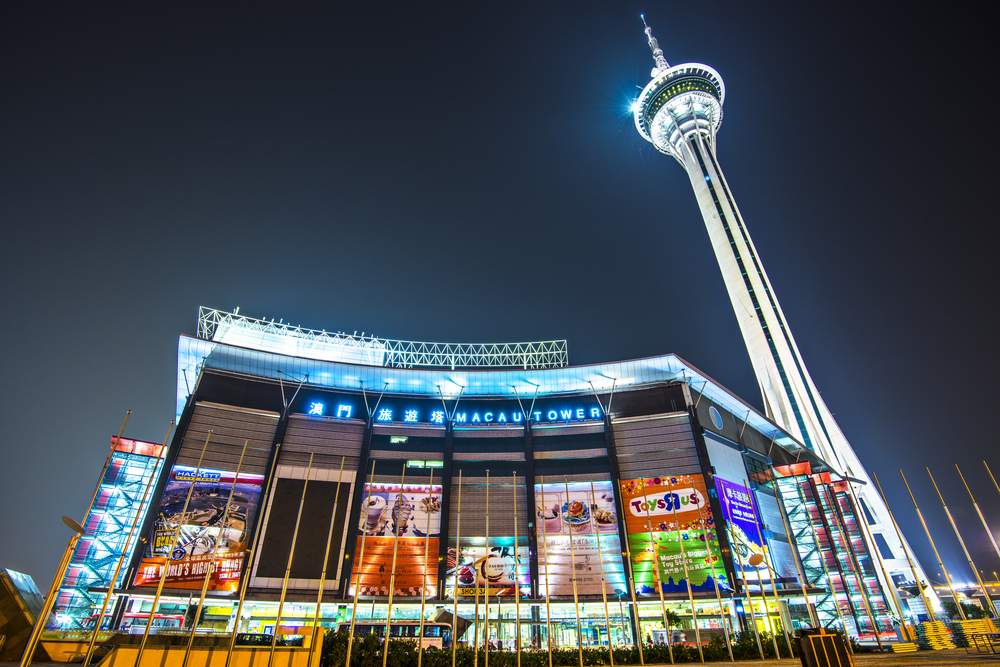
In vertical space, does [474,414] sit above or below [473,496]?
above

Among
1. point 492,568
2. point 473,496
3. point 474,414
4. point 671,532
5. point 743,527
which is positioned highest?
point 474,414

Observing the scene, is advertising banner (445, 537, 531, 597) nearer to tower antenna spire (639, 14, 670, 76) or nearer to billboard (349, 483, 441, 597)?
billboard (349, 483, 441, 597)

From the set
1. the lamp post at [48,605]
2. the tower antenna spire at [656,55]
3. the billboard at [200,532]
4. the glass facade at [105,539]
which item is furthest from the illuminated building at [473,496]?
the tower antenna spire at [656,55]

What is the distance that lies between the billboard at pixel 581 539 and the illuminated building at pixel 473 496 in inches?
7.5

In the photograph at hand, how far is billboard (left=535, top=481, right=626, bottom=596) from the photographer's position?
4694 cm

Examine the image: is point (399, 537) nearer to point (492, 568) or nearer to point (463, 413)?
point (492, 568)

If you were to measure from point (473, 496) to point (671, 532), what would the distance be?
19700mm

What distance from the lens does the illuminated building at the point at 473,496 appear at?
44.5 metres

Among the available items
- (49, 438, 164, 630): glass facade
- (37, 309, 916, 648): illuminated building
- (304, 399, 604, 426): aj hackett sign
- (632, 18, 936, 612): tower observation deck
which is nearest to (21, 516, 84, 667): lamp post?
(37, 309, 916, 648): illuminated building

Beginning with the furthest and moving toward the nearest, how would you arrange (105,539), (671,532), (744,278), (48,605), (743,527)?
1. (744,278)
2. (743,527)
3. (671,532)
4. (105,539)
5. (48,605)

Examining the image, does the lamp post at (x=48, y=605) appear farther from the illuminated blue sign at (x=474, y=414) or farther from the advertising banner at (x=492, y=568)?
the illuminated blue sign at (x=474, y=414)

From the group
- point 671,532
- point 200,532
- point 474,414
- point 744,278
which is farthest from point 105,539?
point 744,278

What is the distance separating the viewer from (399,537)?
47.9m

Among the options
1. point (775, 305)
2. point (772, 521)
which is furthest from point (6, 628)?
point (775, 305)
